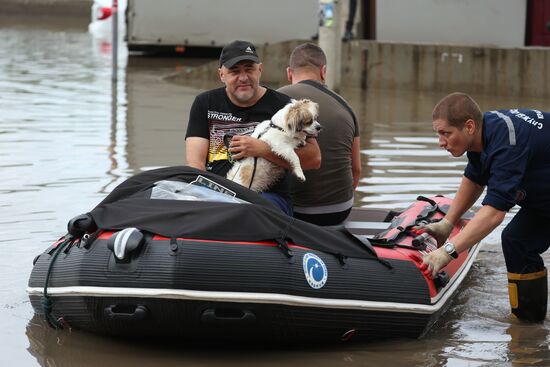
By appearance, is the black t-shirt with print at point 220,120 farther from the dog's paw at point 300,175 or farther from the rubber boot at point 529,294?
the rubber boot at point 529,294

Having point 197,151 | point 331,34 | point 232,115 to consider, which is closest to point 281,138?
point 232,115

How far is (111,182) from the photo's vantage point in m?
9.85

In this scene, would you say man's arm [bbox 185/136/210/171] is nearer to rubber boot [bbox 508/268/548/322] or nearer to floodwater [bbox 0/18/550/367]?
floodwater [bbox 0/18/550/367]

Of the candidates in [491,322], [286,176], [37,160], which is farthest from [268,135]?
[37,160]

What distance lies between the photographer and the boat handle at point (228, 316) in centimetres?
514

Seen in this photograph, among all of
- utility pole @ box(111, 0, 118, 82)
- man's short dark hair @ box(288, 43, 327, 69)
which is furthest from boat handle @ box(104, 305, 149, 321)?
utility pole @ box(111, 0, 118, 82)

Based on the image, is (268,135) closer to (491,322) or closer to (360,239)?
(360,239)

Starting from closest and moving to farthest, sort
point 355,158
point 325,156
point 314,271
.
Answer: point 314,271 < point 325,156 < point 355,158

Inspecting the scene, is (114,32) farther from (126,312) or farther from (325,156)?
(126,312)

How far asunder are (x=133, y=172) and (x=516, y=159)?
17.8 ft

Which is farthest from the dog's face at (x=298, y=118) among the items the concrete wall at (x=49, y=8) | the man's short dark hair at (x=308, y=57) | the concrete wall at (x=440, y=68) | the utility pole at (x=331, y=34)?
the concrete wall at (x=49, y=8)

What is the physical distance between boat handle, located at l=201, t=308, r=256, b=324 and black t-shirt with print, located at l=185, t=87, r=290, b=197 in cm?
130

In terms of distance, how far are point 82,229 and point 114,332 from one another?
537 millimetres

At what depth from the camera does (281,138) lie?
240 inches
